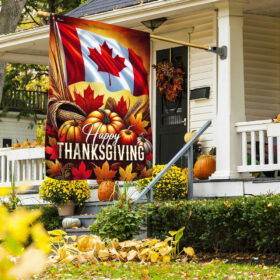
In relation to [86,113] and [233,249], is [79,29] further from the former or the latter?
[233,249]

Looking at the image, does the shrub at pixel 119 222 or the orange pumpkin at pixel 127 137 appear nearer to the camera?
the shrub at pixel 119 222

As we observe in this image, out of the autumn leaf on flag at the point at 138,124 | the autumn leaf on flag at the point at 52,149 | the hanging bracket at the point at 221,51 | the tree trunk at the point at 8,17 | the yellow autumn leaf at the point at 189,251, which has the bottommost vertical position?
the yellow autumn leaf at the point at 189,251

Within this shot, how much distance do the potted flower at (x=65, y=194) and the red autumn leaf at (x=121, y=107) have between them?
9.29 feet

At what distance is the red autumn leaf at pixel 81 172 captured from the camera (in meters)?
9.79

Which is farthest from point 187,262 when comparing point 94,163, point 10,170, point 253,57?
point 10,170

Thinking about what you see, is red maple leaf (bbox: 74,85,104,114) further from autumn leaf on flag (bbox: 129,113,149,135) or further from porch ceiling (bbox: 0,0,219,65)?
porch ceiling (bbox: 0,0,219,65)

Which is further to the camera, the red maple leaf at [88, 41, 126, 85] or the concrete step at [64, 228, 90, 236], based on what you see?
the concrete step at [64, 228, 90, 236]

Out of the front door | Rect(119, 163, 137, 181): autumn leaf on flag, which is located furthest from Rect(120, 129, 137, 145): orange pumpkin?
the front door

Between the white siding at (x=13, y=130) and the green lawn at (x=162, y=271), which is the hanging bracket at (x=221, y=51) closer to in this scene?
the green lawn at (x=162, y=271)

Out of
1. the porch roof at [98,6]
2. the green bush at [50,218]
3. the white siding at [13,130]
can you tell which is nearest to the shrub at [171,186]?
the green bush at [50,218]

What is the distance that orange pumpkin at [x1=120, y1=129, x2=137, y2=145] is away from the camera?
1033cm

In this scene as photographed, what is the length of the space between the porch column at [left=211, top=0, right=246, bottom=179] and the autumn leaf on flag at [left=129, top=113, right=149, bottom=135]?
1611mm

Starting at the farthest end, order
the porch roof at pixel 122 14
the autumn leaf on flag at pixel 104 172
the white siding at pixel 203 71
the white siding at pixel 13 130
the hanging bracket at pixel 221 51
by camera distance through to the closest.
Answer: the white siding at pixel 13 130 → the white siding at pixel 203 71 → the porch roof at pixel 122 14 → the hanging bracket at pixel 221 51 → the autumn leaf on flag at pixel 104 172

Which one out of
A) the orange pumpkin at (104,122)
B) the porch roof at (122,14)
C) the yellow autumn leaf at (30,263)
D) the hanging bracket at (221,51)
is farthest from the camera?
the porch roof at (122,14)
